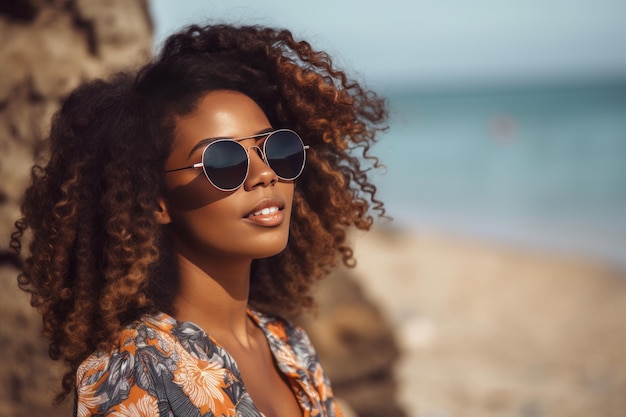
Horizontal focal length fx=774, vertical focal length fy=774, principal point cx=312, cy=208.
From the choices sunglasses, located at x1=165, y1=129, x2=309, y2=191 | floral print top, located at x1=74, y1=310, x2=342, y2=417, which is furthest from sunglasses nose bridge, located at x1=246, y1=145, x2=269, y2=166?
floral print top, located at x1=74, y1=310, x2=342, y2=417

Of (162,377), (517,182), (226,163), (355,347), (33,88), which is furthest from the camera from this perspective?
(517,182)

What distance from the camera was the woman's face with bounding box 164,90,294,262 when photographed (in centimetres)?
209

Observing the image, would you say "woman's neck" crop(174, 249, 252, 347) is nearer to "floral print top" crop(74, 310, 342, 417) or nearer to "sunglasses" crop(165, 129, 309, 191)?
"floral print top" crop(74, 310, 342, 417)

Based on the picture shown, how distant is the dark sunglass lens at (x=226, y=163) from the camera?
→ 205cm

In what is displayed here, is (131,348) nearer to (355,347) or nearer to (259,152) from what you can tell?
(259,152)

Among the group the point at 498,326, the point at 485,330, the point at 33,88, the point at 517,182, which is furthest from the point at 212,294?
the point at 517,182

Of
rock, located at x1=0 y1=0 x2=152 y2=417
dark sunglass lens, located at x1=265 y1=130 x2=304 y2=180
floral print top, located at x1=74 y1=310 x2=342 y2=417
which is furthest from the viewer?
rock, located at x1=0 y1=0 x2=152 y2=417

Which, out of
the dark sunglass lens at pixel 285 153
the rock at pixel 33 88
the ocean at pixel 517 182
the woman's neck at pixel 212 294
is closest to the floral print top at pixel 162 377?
the woman's neck at pixel 212 294

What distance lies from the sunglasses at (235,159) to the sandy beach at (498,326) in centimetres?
280

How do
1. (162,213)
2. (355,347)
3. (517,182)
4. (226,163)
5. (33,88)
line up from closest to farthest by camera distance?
(226,163) → (162,213) → (33,88) → (355,347) → (517,182)

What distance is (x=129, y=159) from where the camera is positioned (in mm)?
2113

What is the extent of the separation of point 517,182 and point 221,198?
694 inches

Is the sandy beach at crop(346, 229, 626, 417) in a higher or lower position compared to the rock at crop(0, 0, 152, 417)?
lower

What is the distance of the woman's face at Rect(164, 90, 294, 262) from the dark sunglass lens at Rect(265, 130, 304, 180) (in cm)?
3
